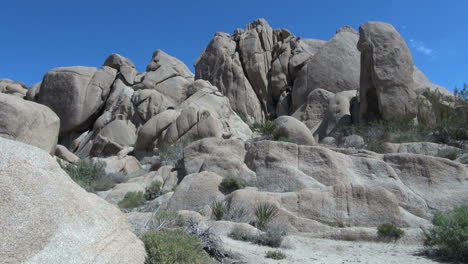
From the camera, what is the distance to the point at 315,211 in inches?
442

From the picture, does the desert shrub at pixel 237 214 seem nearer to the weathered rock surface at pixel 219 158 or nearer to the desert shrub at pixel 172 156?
the weathered rock surface at pixel 219 158

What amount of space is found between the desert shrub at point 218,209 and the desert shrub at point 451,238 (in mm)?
4714

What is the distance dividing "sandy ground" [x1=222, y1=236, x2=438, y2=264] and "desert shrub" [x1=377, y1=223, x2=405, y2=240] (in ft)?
0.76

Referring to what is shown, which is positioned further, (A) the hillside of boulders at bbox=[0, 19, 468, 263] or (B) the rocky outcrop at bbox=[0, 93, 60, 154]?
(B) the rocky outcrop at bbox=[0, 93, 60, 154]

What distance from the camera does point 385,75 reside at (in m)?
23.1

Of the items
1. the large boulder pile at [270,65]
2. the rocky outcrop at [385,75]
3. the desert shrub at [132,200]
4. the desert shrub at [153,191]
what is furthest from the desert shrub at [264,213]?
the large boulder pile at [270,65]

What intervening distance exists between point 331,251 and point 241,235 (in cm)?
189

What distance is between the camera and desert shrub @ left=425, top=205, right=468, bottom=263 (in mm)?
8272

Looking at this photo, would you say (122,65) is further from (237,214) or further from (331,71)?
(237,214)

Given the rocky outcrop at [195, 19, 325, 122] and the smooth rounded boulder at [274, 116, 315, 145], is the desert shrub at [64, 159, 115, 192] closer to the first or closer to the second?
the smooth rounded boulder at [274, 116, 315, 145]

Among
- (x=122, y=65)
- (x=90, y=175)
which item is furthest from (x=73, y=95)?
(x=90, y=175)

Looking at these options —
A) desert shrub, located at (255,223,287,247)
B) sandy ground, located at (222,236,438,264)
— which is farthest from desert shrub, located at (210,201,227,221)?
A: desert shrub, located at (255,223,287,247)

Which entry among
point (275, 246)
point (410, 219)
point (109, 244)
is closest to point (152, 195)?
point (275, 246)

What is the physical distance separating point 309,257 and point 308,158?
21.0 ft
